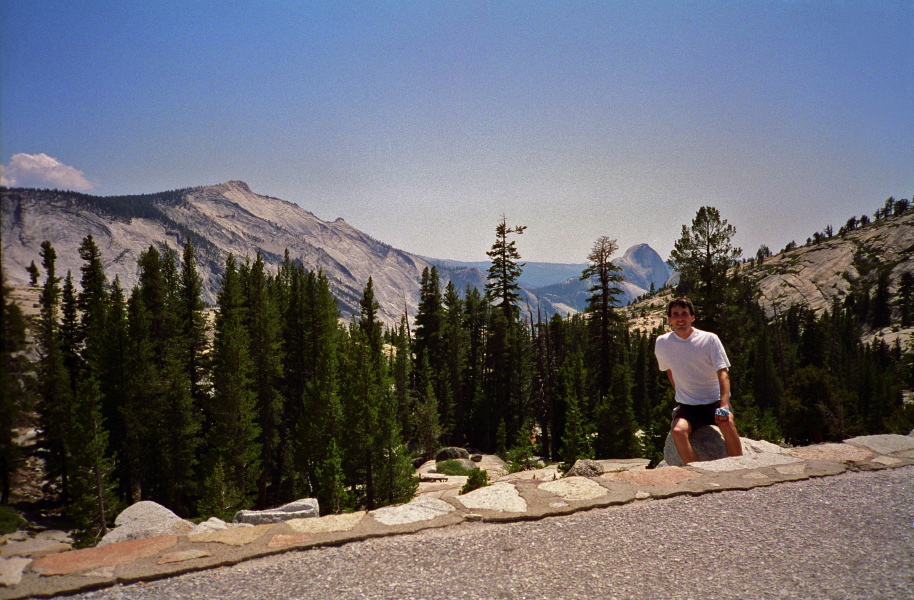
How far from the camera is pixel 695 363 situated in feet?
23.2

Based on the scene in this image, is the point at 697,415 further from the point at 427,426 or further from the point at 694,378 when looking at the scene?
the point at 427,426

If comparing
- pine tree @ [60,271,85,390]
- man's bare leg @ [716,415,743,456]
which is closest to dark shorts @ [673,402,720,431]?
man's bare leg @ [716,415,743,456]

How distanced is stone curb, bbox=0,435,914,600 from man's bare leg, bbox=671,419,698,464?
1.45 ft

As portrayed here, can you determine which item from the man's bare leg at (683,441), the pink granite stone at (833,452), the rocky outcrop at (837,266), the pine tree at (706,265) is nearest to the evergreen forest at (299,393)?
the pine tree at (706,265)

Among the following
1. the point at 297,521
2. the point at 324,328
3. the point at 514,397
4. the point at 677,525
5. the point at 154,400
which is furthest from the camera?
the point at 514,397

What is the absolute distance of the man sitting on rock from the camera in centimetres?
696

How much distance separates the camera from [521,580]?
144 inches

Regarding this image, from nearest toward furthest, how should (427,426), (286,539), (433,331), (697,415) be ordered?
(286,539)
(697,415)
(427,426)
(433,331)

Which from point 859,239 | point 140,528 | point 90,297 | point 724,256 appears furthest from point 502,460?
point 859,239

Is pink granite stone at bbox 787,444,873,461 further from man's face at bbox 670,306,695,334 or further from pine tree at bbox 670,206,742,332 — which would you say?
pine tree at bbox 670,206,742,332

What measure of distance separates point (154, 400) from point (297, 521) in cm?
3176

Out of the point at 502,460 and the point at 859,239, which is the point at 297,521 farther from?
the point at 859,239

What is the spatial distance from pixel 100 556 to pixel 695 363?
7.69m

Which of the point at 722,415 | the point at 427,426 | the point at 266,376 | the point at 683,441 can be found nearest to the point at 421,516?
the point at 683,441
